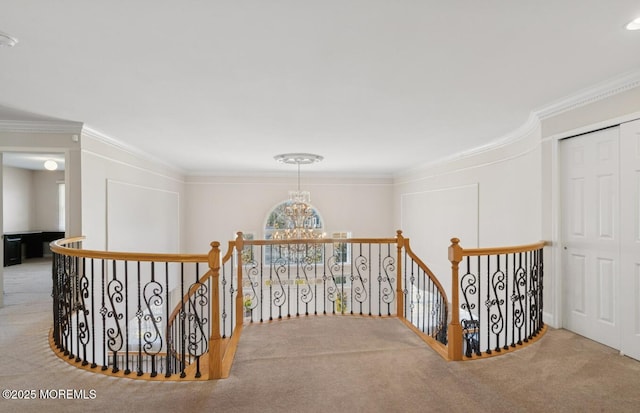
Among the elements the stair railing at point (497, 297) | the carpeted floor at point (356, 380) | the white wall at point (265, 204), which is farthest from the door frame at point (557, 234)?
the white wall at point (265, 204)

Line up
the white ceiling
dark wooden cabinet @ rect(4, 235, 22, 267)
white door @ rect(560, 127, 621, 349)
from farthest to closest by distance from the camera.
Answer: dark wooden cabinet @ rect(4, 235, 22, 267) < white door @ rect(560, 127, 621, 349) < the white ceiling

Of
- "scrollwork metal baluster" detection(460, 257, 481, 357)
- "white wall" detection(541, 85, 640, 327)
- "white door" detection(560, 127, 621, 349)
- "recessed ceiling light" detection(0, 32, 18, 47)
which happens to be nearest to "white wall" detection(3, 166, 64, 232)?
"recessed ceiling light" detection(0, 32, 18, 47)

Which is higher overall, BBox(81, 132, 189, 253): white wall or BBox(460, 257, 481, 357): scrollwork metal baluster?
BBox(81, 132, 189, 253): white wall

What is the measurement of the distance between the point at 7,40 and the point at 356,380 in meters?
3.69

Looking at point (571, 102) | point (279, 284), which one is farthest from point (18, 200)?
point (571, 102)

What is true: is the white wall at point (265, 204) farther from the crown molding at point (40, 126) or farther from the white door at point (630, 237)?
the white door at point (630, 237)

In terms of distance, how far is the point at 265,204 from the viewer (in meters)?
10.2

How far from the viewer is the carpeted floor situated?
8.10 feet

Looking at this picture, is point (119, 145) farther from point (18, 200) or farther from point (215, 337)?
point (18, 200)

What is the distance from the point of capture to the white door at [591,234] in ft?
11.1

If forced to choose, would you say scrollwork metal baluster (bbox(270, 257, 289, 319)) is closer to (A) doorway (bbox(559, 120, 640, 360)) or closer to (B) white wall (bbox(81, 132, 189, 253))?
(B) white wall (bbox(81, 132, 189, 253))

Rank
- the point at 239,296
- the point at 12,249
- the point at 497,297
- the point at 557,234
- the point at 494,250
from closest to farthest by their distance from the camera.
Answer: the point at 494,250
the point at 497,297
the point at 557,234
the point at 239,296
the point at 12,249

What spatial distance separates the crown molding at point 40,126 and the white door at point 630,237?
6.39 metres

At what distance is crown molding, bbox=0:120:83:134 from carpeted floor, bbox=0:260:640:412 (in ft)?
8.60
